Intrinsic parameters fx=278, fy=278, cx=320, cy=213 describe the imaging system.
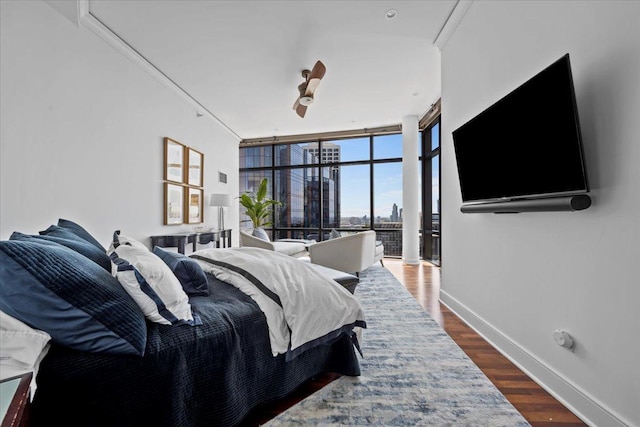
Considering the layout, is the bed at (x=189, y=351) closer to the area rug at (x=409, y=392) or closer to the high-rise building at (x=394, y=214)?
the area rug at (x=409, y=392)

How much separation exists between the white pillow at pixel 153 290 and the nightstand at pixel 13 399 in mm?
399

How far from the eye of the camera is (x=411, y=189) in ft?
18.1

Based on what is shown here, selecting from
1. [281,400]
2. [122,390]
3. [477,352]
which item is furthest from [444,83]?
[122,390]

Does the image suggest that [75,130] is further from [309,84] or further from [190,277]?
[309,84]

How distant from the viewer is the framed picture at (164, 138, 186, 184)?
4.00 meters

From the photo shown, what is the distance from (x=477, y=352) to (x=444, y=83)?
8.87 feet

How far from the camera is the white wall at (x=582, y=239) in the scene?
1180mm

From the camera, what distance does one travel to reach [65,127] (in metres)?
2.56

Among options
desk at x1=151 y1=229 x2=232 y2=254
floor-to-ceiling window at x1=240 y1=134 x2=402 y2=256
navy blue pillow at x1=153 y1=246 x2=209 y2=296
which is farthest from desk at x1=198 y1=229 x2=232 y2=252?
navy blue pillow at x1=153 y1=246 x2=209 y2=296

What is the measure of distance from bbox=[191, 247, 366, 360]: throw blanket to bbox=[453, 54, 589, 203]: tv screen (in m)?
1.24

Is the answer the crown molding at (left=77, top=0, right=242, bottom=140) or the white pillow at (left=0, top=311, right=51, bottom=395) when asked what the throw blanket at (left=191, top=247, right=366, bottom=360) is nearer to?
the white pillow at (left=0, top=311, right=51, bottom=395)

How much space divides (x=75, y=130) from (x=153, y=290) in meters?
2.51

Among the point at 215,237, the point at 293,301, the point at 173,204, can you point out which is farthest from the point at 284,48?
the point at 215,237

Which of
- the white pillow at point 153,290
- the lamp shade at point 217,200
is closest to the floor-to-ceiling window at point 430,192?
the lamp shade at point 217,200
